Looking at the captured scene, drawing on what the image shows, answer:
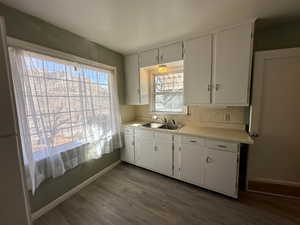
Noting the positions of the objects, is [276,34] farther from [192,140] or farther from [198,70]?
[192,140]

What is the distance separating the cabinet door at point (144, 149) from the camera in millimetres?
2461

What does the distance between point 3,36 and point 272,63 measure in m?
2.77

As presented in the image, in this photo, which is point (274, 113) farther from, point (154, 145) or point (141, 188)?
point (141, 188)

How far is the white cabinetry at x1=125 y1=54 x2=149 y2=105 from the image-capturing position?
2756 mm

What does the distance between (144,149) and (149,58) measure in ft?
5.89

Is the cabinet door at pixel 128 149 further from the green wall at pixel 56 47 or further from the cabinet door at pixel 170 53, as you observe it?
the cabinet door at pixel 170 53

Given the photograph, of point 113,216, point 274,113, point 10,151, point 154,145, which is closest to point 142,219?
point 113,216

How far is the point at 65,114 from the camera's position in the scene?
1.84 m

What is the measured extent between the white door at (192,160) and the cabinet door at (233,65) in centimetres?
74

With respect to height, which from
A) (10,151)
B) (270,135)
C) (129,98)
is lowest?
(270,135)

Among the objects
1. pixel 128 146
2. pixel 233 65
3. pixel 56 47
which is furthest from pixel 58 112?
pixel 233 65

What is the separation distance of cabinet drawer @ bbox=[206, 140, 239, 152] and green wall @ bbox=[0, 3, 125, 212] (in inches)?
77.5

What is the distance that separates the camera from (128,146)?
2.79m

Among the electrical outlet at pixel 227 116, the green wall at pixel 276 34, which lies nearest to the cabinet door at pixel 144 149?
the electrical outlet at pixel 227 116
